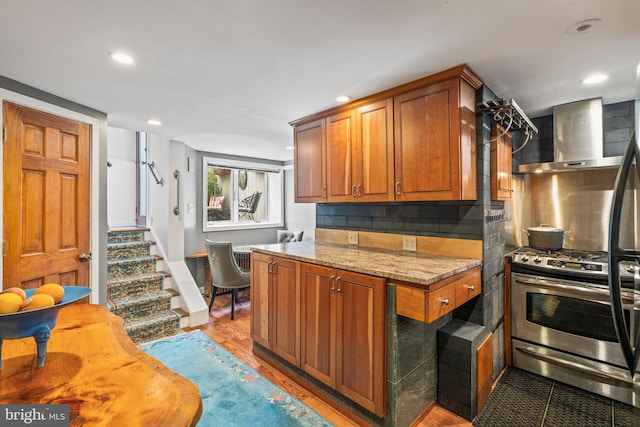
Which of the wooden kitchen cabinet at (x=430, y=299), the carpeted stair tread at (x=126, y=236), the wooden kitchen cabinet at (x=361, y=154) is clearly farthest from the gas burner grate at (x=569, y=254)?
the carpeted stair tread at (x=126, y=236)

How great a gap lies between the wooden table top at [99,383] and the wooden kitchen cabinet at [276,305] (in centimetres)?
127

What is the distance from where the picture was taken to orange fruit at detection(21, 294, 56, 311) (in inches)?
33.8

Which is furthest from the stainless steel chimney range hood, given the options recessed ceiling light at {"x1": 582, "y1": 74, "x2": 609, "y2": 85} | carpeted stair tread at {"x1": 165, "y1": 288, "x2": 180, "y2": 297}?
carpeted stair tread at {"x1": 165, "y1": 288, "x2": 180, "y2": 297}

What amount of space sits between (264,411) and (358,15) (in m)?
2.35

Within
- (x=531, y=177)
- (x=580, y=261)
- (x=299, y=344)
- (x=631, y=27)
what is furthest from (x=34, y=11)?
(x=531, y=177)

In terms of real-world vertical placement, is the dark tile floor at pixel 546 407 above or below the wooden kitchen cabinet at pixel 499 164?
below

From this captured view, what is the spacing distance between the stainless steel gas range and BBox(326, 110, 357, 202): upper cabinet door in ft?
4.93

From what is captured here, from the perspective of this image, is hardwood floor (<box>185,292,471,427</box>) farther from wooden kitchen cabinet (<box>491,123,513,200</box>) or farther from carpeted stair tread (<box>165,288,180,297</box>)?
wooden kitchen cabinet (<box>491,123,513,200</box>)

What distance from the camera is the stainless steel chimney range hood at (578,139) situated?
2.47 meters

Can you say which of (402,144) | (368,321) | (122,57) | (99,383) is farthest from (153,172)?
(99,383)

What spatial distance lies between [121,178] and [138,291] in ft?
7.23

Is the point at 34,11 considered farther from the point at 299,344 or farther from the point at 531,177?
the point at 531,177

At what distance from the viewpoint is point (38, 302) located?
2.83 feet

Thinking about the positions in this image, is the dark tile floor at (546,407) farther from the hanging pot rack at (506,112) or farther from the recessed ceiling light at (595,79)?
the recessed ceiling light at (595,79)
